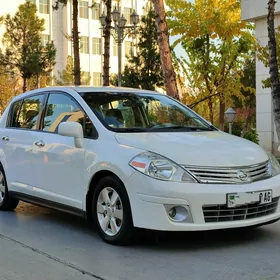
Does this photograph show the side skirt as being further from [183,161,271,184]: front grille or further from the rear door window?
[183,161,271,184]: front grille

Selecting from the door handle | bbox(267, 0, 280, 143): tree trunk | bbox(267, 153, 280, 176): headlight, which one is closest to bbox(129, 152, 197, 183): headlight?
bbox(267, 153, 280, 176): headlight

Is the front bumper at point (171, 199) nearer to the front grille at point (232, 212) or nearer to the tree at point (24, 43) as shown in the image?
the front grille at point (232, 212)

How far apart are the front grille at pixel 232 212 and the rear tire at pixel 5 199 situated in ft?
11.4

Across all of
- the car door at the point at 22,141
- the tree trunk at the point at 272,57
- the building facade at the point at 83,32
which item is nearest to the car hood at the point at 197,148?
the car door at the point at 22,141

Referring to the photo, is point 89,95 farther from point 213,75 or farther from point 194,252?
point 213,75

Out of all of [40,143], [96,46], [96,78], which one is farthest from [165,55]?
[96,46]

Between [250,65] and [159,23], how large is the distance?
2550cm

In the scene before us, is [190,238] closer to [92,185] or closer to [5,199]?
[92,185]

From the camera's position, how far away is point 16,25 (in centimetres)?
2722

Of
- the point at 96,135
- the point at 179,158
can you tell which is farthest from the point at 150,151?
the point at 96,135

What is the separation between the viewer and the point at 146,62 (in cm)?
2472

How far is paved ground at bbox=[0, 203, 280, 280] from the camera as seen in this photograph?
14.0ft

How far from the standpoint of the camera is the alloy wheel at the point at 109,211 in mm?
5109

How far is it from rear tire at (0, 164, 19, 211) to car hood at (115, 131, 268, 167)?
2.63m
